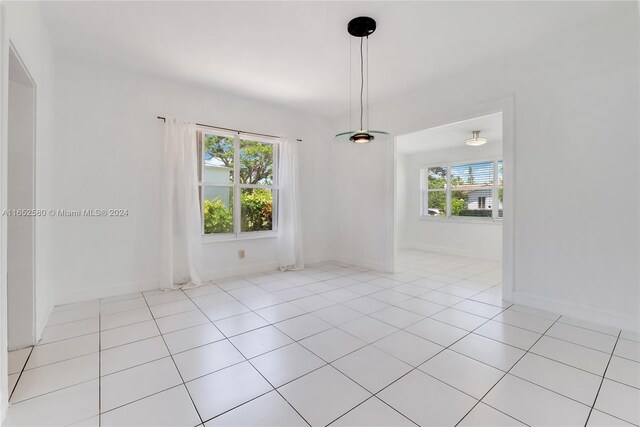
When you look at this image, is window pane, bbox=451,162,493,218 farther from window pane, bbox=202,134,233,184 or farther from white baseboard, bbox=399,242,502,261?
window pane, bbox=202,134,233,184

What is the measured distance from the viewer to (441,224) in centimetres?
648

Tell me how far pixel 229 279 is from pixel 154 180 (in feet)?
5.40

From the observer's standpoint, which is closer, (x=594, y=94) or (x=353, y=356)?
(x=353, y=356)

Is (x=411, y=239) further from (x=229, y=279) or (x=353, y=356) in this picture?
(x=353, y=356)

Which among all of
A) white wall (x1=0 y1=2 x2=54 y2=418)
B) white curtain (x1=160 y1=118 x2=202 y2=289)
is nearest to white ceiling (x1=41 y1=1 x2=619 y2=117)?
white wall (x1=0 y1=2 x2=54 y2=418)

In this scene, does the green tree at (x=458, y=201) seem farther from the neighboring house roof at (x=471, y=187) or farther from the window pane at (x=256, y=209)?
the window pane at (x=256, y=209)

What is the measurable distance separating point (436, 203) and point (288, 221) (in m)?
4.08

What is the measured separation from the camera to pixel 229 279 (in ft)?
13.0

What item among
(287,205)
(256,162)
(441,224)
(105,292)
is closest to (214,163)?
(256,162)

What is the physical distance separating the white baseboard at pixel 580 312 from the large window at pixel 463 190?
3.23 meters

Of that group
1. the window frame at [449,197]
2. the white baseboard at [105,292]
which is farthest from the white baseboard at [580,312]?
the white baseboard at [105,292]

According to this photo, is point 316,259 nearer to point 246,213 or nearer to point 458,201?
point 246,213

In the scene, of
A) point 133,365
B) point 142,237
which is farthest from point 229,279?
point 133,365

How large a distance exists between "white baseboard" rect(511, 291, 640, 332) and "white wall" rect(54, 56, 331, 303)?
376 cm
